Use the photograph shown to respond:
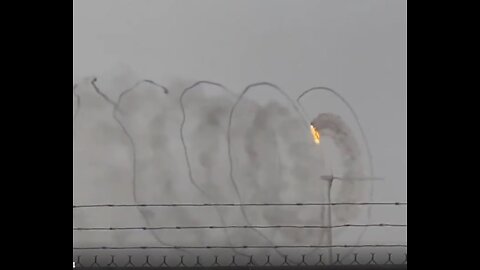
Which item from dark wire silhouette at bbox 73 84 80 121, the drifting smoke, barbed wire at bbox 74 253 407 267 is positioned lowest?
barbed wire at bbox 74 253 407 267

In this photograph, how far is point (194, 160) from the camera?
193cm

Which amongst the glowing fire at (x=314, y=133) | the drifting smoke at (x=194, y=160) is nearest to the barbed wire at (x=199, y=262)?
the drifting smoke at (x=194, y=160)

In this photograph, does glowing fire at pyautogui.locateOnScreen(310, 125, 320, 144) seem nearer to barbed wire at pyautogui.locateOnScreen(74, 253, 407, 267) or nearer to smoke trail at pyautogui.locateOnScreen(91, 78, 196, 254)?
barbed wire at pyautogui.locateOnScreen(74, 253, 407, 267)

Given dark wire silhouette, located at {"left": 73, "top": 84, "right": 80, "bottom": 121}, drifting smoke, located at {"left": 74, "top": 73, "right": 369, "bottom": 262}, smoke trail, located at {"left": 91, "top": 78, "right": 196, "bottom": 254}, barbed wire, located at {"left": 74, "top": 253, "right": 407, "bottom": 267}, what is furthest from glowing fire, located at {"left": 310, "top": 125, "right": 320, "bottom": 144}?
dark wire silhouette, located at {"left": 73, "top": 84, "right": 80, "bottom": 121}

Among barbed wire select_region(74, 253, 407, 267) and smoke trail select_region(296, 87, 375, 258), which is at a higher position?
smoke trail select_region(296, 87, 375, 258)

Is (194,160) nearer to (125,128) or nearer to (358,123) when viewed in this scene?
(125,128)

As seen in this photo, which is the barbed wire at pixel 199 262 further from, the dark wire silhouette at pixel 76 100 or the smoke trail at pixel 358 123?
the dark wire silhouette at pixel 76 100

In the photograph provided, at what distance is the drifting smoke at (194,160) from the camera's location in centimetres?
192

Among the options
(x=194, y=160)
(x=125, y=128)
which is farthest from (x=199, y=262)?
(x=125, y=128)

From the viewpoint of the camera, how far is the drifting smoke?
1.92m

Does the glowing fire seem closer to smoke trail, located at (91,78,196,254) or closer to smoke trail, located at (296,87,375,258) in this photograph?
smoke trail, located at (296,87,375,258)
